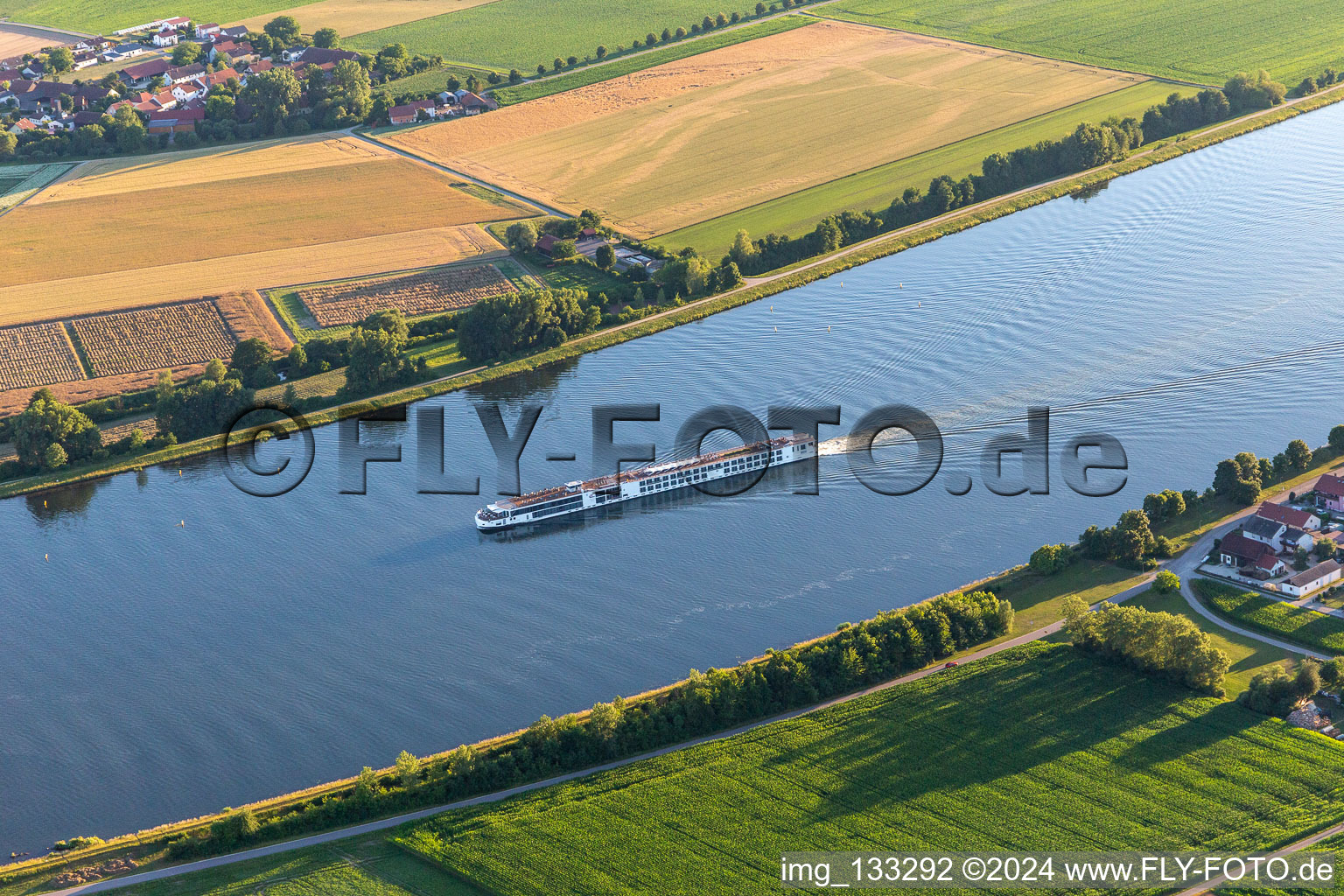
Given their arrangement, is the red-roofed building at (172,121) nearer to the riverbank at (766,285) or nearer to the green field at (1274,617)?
the riverbank at (766,285)

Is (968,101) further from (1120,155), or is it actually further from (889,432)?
(889,432)

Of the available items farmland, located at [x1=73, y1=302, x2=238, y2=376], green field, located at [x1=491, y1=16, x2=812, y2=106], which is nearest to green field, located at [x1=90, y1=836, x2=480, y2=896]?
farmland, located at [x1=73, y1=302, x2=238, y2=376]

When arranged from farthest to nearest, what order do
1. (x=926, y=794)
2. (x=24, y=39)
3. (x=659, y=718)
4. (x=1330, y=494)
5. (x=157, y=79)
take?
(x=24, y=39) < (x=157, y=79) < (x=1330, y=494) < (x=659, y=718) < (x=926, y=794)

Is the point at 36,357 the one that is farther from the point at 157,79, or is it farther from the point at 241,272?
the point at 157,79

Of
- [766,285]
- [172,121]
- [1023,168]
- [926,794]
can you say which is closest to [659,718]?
[926,794]

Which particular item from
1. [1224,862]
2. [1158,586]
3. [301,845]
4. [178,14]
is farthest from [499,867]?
[178,14]

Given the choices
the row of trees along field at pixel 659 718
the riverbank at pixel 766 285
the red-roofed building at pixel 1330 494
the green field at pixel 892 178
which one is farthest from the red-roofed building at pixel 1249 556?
the green field at pixel 892 178

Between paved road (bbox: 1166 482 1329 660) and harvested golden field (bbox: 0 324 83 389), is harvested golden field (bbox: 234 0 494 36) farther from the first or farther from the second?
paved road (bbox: 1166 482 1329 660)
